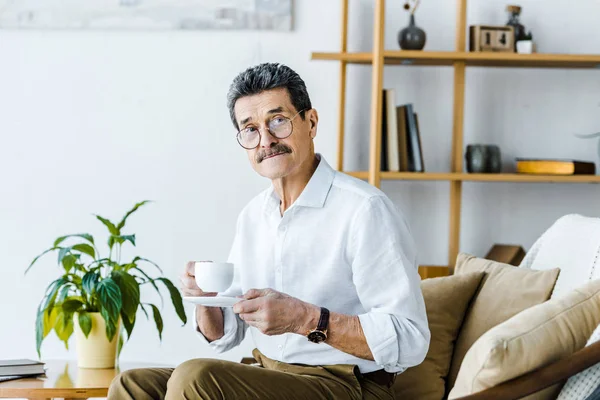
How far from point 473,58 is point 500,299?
1.09 metres

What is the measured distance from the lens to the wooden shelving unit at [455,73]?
302 cm

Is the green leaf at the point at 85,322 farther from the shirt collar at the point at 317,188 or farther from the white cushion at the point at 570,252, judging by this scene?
the white cushion at the point at 570,252

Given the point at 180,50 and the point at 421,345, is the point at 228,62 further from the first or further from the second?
the point at 421,345

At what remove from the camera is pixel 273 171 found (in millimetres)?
2033

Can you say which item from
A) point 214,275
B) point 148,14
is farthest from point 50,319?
point 148,14

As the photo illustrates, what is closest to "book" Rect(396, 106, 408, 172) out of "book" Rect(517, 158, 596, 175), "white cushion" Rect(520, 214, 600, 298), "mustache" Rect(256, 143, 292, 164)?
"book" Rect(517, 158, 596, 175)

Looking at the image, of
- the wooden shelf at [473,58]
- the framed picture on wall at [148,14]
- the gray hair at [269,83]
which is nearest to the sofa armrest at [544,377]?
the gray hair at [269,83]

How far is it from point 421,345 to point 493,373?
0.95 feet

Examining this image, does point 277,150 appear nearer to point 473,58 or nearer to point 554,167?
point 473,58

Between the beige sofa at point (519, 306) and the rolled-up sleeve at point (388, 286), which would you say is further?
the rolled-up sleeve at point (388, 286)

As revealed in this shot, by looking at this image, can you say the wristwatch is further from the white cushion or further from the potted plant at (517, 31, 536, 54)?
the potted plant at (517, 31, 536, 54)

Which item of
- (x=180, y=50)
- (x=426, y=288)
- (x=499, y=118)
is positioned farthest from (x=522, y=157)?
(x=180, y=50)

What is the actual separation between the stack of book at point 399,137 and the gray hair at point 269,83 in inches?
40.6

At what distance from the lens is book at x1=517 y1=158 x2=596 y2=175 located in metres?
3.04
